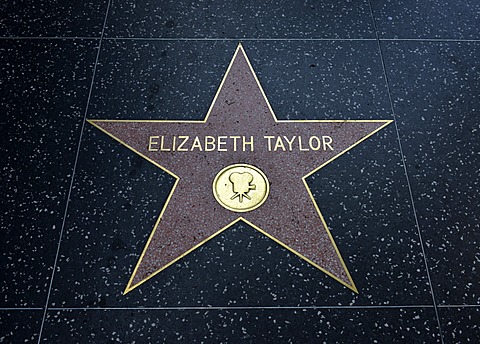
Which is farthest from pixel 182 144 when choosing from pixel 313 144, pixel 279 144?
pixel 313 144

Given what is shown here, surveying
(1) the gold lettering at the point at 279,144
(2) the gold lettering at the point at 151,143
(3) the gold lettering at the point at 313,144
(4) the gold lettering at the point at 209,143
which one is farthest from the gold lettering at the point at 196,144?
(3) the gold lettering at the point at 313,144

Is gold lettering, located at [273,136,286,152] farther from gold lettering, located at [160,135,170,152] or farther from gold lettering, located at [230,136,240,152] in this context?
gold lettering, located at [160,135,170,152]

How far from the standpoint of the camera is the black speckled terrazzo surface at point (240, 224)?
3.86 feet

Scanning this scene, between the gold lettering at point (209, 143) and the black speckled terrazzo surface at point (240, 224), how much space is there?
0.36 ft

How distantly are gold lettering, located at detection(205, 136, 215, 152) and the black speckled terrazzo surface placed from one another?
0.36ft

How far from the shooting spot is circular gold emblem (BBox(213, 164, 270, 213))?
4.34 feet

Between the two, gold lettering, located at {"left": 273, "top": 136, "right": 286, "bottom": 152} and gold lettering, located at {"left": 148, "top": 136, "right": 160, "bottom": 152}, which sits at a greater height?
gold lettering, located at {"left": 148, "top": 136, "right": 160, "bottom": 152}

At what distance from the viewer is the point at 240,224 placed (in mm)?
1300

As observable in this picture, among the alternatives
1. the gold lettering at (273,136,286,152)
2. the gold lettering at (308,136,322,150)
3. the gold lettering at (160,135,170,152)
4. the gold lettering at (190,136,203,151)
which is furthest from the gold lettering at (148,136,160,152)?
the gold lettering at (308,136,322,150)

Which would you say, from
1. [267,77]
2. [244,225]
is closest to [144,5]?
[267,77]

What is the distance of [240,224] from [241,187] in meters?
0.12

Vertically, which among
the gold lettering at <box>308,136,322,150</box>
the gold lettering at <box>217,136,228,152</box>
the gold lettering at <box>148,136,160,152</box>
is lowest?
the gold lettering at <box>308,136,322,150</box>

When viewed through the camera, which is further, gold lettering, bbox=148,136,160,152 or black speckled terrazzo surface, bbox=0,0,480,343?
gold lettering, bbox=148,136,160,152

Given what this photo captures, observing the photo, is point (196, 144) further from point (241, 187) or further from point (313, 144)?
point (313, 144)
